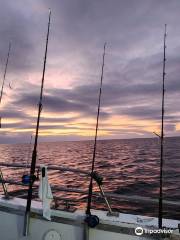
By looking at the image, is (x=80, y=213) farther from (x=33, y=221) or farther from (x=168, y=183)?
(x=168, y=183)

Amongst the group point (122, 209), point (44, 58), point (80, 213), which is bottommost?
point (122, 209)

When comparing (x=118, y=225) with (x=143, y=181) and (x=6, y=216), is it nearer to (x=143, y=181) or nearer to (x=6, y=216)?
(x=6, y=216)

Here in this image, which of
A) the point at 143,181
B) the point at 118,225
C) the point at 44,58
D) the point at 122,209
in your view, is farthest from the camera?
the point at 143,181

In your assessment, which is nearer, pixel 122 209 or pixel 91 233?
pixel 91 233

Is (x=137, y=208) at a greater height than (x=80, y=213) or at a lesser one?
lesser

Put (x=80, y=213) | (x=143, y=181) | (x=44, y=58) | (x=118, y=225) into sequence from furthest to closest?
(x=143, y=181) < (x=44, y=58) < (x=80, y=213) < (x=118, y=225)

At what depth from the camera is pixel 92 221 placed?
14.8ft

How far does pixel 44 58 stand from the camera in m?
5.84

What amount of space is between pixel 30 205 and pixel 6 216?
1.72 ft

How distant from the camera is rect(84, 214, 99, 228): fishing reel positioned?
177 inches

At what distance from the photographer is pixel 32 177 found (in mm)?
4875

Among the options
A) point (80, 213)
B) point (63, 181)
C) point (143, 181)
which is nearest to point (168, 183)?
point (143, 181)

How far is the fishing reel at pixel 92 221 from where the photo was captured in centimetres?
451

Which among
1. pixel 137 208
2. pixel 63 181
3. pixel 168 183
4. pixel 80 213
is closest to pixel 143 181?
pixel 168 183
